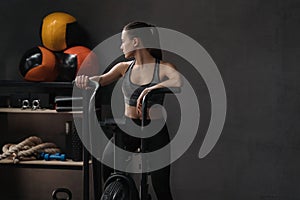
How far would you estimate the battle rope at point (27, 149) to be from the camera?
159 inches

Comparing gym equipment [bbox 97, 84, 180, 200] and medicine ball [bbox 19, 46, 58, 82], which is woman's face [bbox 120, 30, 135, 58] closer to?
gym equipment [bbox 97, 84, 180, 200]

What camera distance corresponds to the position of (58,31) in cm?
403

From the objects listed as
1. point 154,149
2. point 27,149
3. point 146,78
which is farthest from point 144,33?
point 27,149

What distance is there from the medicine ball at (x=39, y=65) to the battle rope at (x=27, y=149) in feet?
1.73

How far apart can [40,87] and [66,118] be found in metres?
0.37

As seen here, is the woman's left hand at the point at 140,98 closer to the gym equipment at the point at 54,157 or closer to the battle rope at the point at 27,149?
the gym equipment at the point at 54,157

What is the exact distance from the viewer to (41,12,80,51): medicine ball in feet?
13.2

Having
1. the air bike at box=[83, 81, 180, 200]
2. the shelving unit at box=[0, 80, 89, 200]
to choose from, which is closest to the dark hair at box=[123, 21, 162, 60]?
the air bike at box=[83, 81, 180, 200]

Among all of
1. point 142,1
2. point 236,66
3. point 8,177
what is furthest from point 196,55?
point 8,177

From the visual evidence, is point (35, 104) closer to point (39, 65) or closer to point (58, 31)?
point (39, 65)

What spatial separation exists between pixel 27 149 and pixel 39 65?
692 mm

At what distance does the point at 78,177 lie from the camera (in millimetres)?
4387

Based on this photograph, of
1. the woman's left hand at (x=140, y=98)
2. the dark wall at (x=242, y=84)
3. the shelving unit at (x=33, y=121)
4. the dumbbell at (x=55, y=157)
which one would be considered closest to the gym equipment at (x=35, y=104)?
the shelving unit at (x=33, y=121)

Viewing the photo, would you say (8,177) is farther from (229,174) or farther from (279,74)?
(279,74)
